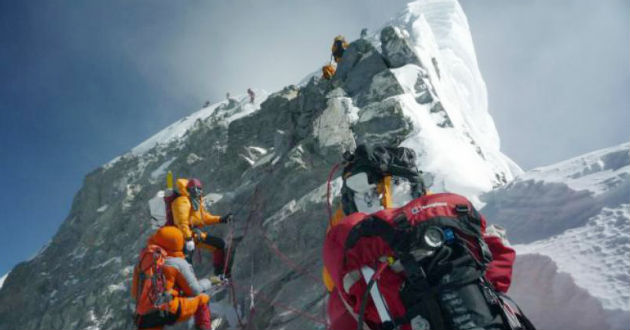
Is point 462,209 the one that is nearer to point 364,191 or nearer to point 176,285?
point 364,191

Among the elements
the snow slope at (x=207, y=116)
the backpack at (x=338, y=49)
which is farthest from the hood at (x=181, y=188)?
the snow slope at (x=207, y=116)

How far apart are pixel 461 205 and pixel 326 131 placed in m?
8.80

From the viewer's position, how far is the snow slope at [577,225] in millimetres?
3057

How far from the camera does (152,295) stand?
183 inches

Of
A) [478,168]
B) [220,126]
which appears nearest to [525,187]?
[478,168]

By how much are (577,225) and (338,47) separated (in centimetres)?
1667

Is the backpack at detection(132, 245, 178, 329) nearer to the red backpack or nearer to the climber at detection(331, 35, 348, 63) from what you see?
the red backpack

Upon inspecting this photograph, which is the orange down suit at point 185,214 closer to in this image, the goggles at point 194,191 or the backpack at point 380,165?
the goggles at point 194,191

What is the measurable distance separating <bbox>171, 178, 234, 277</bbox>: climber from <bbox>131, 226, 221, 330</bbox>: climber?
800mm

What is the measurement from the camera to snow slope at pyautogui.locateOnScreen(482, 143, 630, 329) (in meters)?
3.06

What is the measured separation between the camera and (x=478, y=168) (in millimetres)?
8320

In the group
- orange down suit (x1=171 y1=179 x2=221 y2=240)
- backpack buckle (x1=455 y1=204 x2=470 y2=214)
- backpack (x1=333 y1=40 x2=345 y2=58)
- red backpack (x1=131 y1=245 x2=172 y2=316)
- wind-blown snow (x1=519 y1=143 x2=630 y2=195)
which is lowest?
wind-blown snow (x1=519 y1=143 x2=630 y2=195)

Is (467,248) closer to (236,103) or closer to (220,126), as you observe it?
(220,126)

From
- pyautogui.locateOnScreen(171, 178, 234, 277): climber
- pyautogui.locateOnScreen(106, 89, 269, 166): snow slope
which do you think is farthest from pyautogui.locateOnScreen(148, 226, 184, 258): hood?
pyautogui.locateOnScreen(106, 89, 269, 166): snow slope
